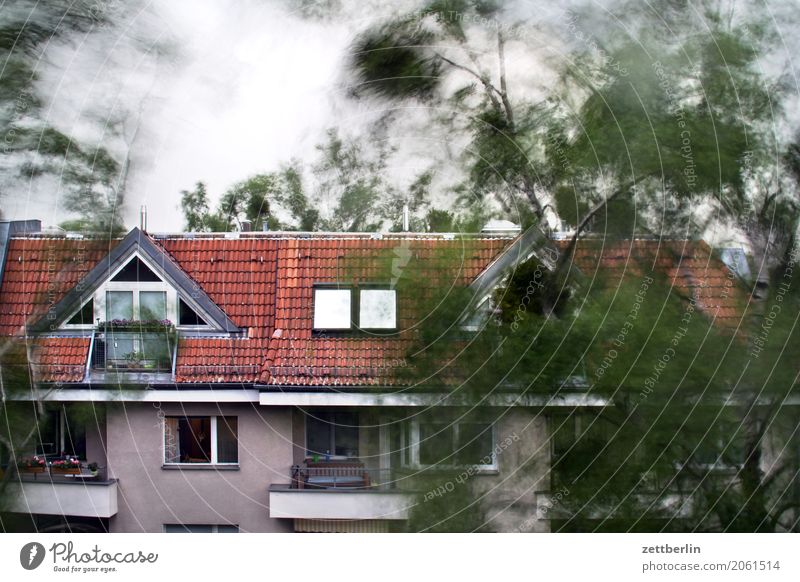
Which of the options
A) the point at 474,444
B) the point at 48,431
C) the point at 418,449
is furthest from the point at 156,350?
the point at 474,444

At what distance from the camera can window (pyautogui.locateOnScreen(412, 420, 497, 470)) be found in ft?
6.80

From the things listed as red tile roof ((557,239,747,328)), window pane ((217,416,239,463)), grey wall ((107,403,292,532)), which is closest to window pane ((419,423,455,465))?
grey wall ((107,403,292,532))

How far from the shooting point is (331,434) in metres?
2.06

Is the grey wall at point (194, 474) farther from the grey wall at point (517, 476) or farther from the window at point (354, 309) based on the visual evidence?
the grey wall at point (517, 476)

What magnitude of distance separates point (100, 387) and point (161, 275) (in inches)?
13.4

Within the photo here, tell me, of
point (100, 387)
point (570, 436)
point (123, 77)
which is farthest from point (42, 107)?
point (570, 436)

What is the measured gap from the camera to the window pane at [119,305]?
2049 millimetres

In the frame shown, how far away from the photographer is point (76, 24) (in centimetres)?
210

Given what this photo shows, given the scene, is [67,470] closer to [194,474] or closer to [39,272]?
[194,474]

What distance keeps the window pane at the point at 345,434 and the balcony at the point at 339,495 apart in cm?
3

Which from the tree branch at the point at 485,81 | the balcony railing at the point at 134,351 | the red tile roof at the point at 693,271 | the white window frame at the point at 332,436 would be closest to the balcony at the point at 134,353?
the balcony railing at the point at 134,351

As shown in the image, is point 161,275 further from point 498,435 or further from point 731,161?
point 731,161

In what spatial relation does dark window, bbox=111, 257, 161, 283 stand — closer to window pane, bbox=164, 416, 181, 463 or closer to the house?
the house

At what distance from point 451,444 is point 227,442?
0.60 metres
